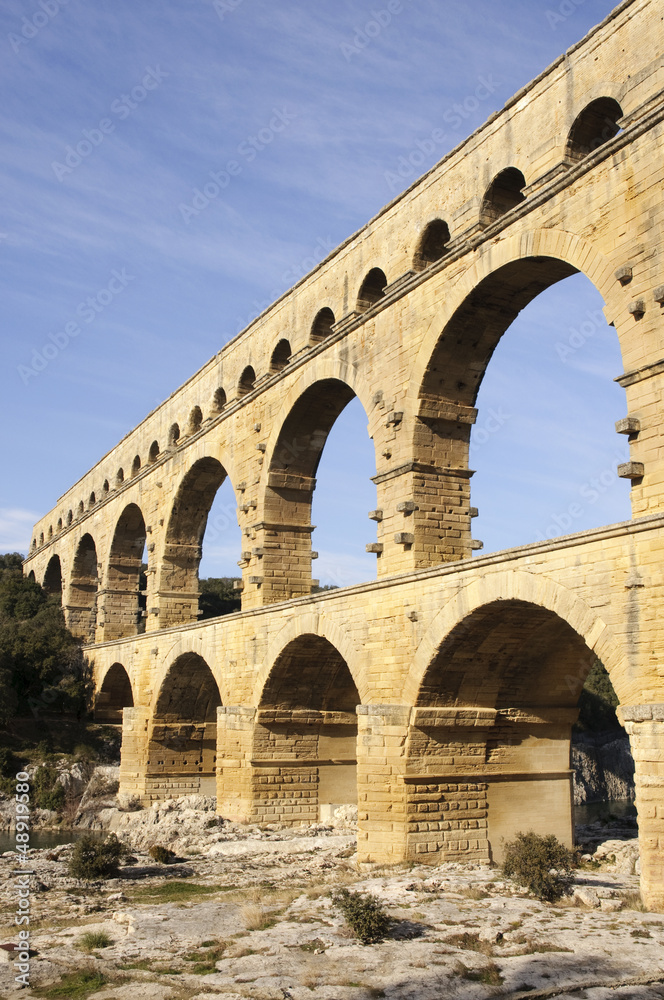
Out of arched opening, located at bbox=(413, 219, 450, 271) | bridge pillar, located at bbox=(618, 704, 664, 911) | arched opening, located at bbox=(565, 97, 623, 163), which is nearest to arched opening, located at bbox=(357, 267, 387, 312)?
arched opening, located at bbox=(413, 219, 450, 271)

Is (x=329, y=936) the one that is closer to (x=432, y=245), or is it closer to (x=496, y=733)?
(x=496, y=733)

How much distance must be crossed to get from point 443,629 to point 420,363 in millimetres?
4267

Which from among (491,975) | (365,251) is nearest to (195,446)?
(365,251)

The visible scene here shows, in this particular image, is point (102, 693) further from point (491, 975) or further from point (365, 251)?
point (491, 975)

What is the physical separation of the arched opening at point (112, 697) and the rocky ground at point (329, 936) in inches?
600

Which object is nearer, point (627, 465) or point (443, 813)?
point (627, 465)

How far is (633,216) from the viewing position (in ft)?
36.3

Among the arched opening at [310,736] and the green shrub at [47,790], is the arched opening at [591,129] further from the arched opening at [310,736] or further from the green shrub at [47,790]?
the green shrub at [47,790]

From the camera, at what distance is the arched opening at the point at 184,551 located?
25047 millimetres

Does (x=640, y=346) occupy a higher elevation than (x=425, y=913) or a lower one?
higher

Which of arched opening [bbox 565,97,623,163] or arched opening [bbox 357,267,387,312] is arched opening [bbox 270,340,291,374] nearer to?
arched opening [bbox 357,267,387,312]

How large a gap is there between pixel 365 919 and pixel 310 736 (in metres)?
9.65

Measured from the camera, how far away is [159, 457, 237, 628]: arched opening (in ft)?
82.2

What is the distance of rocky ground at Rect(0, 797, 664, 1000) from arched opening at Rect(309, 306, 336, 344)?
376 inches
